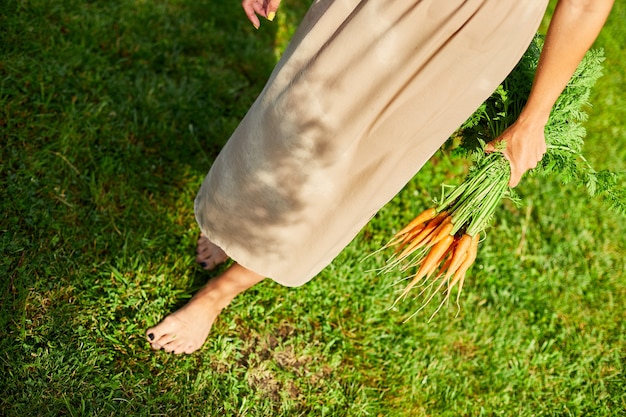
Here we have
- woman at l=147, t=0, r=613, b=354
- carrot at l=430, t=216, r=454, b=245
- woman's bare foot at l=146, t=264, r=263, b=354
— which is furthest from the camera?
woman's bare foot at l=146, t=264, r=263, b=354

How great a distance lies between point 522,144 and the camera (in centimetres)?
197

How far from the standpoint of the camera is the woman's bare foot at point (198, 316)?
2.53 meters

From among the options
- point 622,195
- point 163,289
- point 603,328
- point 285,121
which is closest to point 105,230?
point 163,289

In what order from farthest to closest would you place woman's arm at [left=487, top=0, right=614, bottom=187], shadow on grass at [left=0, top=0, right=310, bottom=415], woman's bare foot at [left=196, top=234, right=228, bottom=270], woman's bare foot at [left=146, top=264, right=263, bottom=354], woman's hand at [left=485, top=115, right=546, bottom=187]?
woman's bare foot at [left=196, top=234, right=228, bottom=270] < woman's bare foot at [left=146, top=264, right=263, bottom=354] < shadow on grass at [left=0, top=0, right=310, bottom=415] < woman's hand at [left=485, top=115, right=546, bottom=187] < woman's arm at [left=487, top=0, right=614, bottom=187]

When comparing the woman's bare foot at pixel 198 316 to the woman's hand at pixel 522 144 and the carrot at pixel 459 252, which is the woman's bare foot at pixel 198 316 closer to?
the carrot at pixel 459 252

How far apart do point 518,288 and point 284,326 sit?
1.27m

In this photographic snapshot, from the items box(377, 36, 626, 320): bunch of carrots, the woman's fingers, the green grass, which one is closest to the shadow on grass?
the green grass

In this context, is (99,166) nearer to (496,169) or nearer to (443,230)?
(443,230)

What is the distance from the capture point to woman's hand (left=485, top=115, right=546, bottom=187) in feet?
6.42

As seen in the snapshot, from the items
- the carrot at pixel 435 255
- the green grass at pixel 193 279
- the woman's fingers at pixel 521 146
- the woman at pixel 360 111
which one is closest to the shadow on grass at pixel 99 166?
the green grass at pixel 193 279

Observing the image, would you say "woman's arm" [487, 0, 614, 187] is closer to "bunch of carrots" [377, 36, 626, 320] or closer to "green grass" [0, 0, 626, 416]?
"bunch of carrots" [377, 36, 626, 320]

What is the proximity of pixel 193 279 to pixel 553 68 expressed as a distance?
1.67m

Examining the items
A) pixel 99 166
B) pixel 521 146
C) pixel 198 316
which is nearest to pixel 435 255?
pixel 521 146

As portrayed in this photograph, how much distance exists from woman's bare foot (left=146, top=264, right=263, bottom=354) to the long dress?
0.27 m
